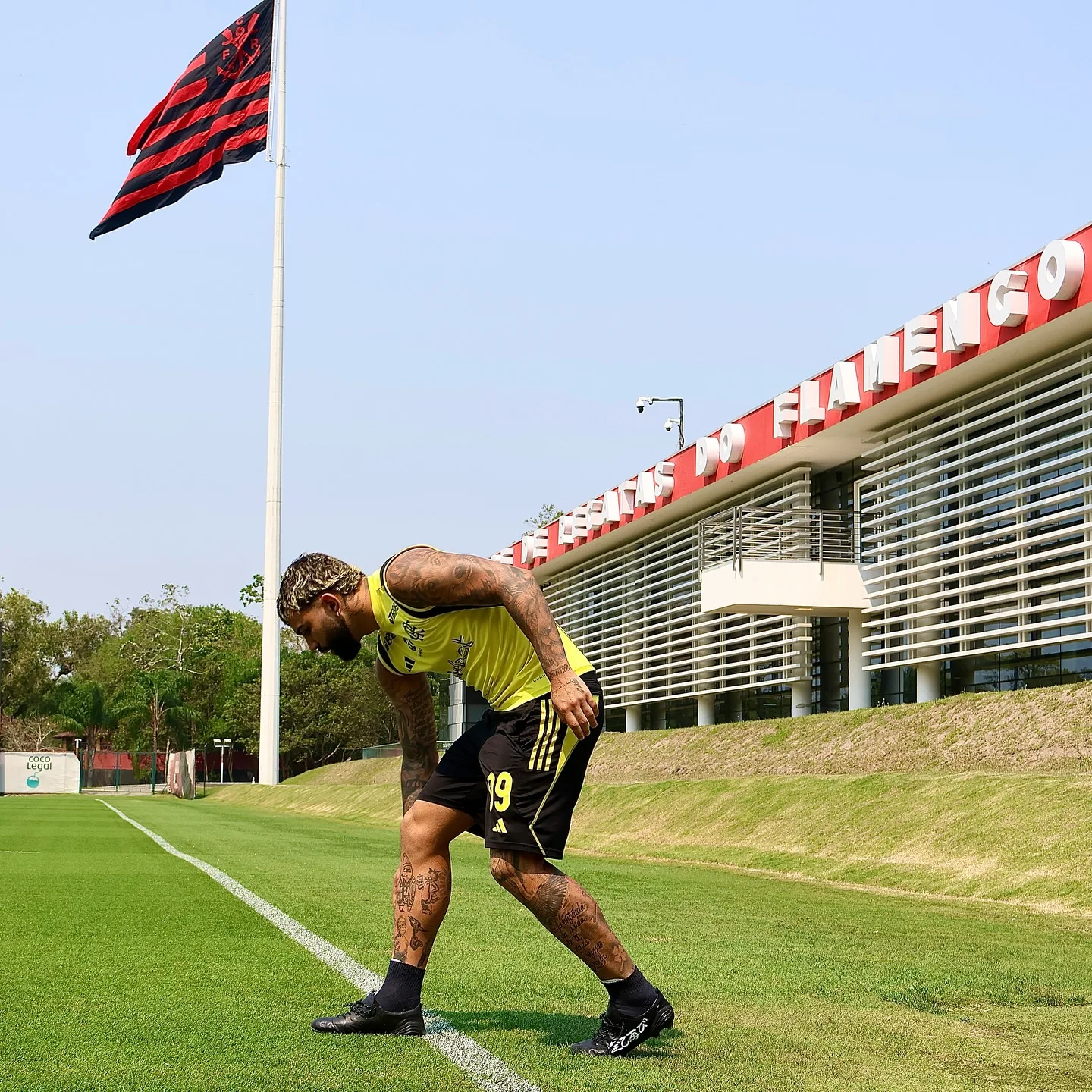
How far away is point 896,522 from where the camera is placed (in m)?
26.4

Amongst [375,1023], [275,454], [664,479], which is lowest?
[375,1023]

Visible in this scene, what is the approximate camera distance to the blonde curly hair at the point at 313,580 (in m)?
4.59

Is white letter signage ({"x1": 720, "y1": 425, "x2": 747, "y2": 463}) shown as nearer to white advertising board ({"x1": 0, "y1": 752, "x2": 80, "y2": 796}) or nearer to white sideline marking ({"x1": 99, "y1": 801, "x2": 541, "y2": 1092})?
white sideline marking ({"x1": 99, "y1": 801, "x2": 541, "y2": 1092})

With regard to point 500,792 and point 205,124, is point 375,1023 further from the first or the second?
point 205,124

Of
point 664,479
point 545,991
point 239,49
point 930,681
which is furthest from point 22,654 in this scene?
point 545,991

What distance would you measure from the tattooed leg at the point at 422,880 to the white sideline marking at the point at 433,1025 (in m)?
0.27

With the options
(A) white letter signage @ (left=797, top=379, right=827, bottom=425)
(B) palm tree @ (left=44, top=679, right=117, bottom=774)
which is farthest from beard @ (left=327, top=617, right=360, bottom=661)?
(B) palm tree @ (left=44, top=679, right=117, bottom=774)

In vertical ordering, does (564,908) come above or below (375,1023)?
above

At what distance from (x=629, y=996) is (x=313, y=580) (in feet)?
5.37

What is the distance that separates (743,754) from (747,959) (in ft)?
65.1

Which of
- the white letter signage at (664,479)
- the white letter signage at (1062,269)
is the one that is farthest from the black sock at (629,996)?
the white letter signage at (664,479)

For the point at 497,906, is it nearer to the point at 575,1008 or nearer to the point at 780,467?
the point at 575,1008

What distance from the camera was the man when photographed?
4363mm

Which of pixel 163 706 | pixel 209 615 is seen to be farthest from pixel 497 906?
pixel 209 615
